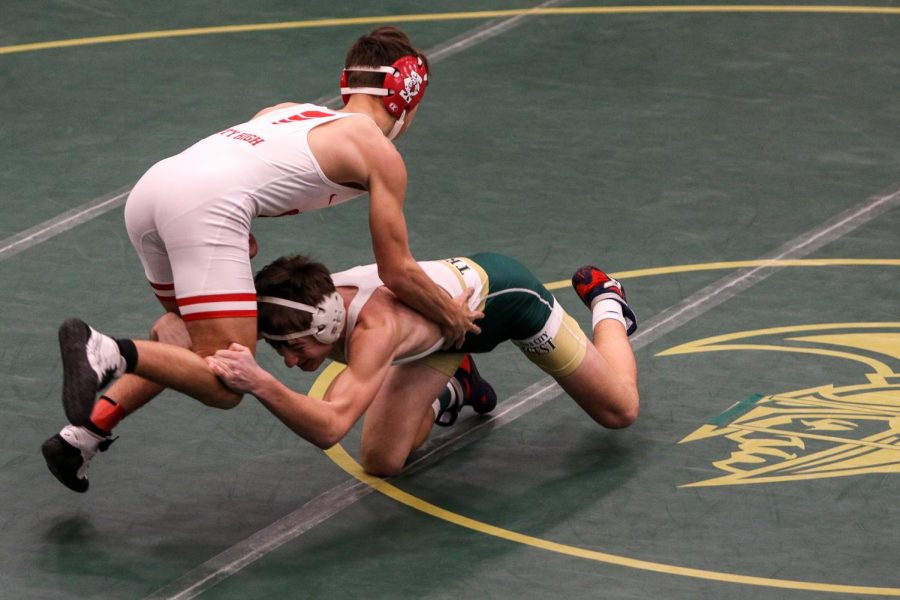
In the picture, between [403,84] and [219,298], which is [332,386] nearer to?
[219,298]

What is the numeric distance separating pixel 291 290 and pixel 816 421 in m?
2.25

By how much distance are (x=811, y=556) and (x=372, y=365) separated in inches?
64.7

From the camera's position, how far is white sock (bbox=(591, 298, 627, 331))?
8.22 m

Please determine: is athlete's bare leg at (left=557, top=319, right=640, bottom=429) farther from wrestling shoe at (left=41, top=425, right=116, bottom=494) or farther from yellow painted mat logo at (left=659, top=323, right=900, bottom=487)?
wrestling shoe at (left=41, top=425, right=116, bottom=494)

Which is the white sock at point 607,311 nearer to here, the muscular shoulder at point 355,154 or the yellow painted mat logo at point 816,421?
the yellow painted mat logo at point 816,421

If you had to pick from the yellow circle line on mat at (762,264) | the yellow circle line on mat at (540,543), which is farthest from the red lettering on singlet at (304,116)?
the yellow circle line on mat at (762,264)

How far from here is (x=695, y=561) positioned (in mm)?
Answer: 6738

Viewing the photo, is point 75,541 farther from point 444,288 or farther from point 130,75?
point 130,75

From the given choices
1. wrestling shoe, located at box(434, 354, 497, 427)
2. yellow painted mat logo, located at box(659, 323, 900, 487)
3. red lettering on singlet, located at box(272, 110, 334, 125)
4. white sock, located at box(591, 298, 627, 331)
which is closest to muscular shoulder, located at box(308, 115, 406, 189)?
red lettering on singlet, located at box(272, 110, 334, 125)

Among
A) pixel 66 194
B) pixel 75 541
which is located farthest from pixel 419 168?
pixel 75 541

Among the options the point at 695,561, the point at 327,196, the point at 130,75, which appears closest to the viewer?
the point at 695,561

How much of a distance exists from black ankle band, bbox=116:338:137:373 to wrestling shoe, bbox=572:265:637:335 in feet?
8.17

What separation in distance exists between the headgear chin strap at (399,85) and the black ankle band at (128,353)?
5.09 ft

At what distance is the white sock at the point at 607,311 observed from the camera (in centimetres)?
822
